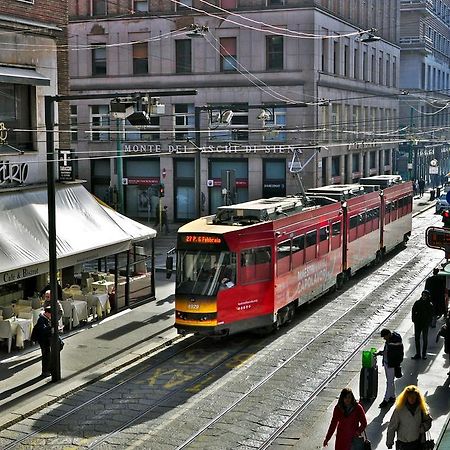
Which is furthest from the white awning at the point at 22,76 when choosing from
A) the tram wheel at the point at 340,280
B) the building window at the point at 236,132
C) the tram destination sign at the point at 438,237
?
the building window at the point at 236,132

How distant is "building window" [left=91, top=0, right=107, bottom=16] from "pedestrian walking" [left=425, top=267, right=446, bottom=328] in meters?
36.1

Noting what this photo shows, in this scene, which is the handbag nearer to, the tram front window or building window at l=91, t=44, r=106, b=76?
the tram front window

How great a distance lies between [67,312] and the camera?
23.1m

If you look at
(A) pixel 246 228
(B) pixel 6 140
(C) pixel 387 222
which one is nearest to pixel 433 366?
(A) pixel 246 228

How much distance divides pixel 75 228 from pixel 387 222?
18668 millimetres

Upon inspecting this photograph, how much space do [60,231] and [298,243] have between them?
687 cm

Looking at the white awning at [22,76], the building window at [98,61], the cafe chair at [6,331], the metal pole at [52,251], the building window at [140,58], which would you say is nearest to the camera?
the metal pole at [52,251]

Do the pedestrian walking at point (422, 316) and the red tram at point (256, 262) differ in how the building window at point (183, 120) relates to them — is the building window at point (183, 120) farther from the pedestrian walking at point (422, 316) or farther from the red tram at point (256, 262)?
the pedestrian walking at point (422, 316)

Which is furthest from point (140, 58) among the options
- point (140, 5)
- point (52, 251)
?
point (52, 251)

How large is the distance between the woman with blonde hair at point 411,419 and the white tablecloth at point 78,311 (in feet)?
42.4

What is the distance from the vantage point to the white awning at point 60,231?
2067 cm

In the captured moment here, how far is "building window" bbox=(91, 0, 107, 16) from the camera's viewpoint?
54.2m

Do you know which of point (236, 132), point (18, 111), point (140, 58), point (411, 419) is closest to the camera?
point (411, 419)

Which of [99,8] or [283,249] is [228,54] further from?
[283,249]
